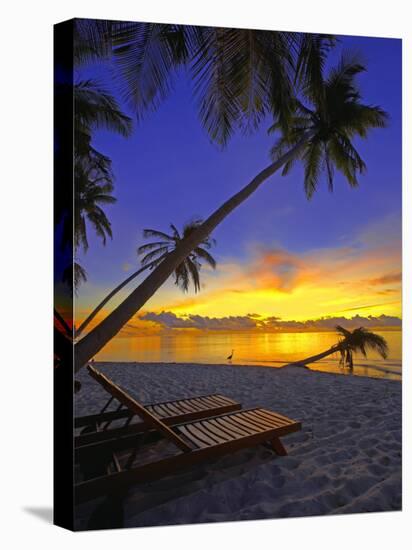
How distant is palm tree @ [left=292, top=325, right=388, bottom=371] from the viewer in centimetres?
552

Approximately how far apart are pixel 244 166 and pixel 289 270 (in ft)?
2.86

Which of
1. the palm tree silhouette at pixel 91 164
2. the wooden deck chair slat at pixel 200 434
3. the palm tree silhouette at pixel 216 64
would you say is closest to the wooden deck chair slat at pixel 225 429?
the wooden deck chair slat at pixel 200 434

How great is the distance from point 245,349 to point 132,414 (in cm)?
100

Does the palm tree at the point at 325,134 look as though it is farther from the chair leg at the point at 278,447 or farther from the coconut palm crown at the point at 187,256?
the chair leg at the point at 278,447

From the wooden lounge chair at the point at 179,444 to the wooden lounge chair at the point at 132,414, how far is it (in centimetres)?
5

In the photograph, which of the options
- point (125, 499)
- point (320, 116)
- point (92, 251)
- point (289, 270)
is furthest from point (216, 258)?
point (125, 499)

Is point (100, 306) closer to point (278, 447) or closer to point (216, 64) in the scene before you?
point (278, 447)

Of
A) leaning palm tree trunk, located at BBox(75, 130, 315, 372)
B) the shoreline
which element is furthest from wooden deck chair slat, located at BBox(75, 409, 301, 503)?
leaning palm tree trunk, located at BBox(75, 130, 315, 372)

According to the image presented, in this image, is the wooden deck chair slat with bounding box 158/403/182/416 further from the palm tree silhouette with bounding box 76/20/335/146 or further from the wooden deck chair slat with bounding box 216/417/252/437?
the palm tree silhouette with bounding box 76/20/335/146

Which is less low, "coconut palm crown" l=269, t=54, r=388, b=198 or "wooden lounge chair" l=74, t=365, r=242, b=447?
"coconut palm crown" l=269, t=54, r=388, b=198

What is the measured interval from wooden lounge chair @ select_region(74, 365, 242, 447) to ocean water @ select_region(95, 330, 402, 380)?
30 centimetres

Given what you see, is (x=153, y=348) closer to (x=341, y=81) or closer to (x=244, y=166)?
(x=244, y=166)

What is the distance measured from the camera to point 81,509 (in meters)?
4.73

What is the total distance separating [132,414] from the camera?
5.35 m
